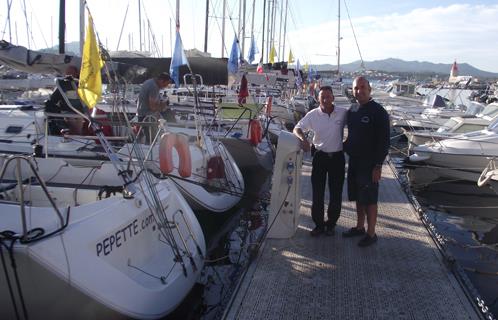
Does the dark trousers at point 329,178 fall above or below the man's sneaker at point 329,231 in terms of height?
above

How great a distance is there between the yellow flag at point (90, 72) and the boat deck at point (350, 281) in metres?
2.01

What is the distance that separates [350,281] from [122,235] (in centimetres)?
202

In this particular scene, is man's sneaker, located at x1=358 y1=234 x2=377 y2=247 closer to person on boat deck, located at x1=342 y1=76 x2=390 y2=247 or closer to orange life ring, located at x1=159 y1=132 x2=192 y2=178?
person on boat deck, located at x1=342 y1=76 x2=390 y2=247

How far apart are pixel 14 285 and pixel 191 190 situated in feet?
11.6

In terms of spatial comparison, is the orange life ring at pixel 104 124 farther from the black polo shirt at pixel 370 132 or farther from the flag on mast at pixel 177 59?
the black polo shirt at pixel 370 132

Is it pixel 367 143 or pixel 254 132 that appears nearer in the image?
pixel 367 143

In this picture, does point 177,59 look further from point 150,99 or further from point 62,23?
point 62,23

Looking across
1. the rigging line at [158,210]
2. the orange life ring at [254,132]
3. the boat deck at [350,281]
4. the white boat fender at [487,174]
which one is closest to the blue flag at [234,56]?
the orange life ring at [254,132]

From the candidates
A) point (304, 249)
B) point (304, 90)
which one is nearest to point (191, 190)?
point (304, 249)

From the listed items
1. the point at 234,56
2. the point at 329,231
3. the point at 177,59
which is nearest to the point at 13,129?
the point at 177,59

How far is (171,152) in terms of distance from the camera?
4676 millimetres

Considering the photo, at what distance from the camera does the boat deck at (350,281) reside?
3748mm

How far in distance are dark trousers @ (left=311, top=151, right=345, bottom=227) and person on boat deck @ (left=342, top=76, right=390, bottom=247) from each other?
0.17 meters

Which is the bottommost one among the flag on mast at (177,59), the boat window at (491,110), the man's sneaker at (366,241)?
the man's sneaker at (366,241)
